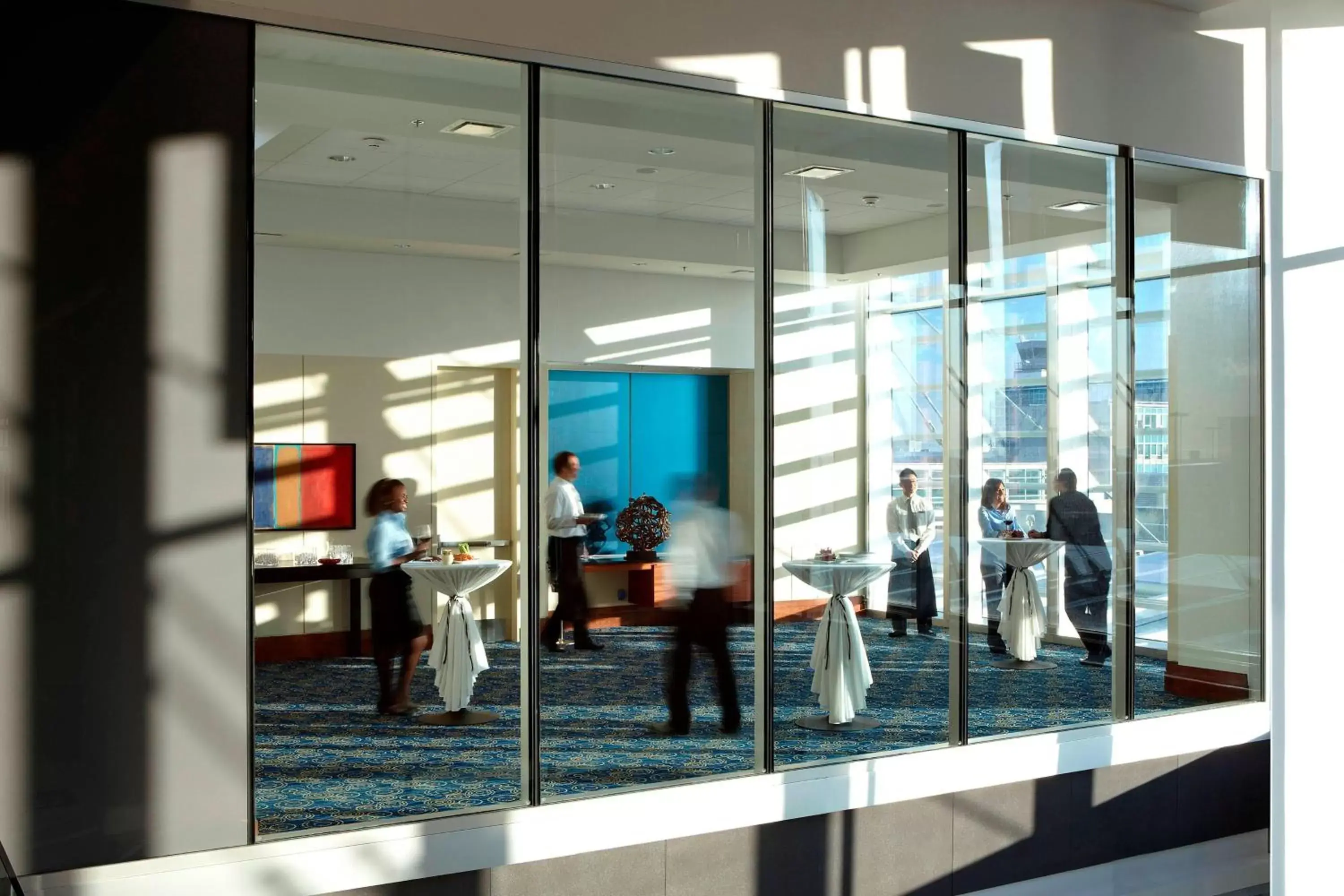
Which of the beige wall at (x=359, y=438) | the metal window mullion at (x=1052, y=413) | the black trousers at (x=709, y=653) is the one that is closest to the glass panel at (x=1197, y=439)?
the metal window mullion at (x=1052, y=413)

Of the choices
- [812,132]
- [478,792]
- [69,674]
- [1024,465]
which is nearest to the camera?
[69,674]

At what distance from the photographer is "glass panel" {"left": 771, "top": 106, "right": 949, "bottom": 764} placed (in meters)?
5.73

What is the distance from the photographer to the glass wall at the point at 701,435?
462cm

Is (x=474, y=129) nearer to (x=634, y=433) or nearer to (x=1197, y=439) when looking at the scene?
(x=634, y=433)

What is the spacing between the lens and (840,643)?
591cm

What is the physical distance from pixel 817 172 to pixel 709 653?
2.30 m

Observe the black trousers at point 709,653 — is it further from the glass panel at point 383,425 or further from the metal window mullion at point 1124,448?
the metal window mullion at point 1124,448

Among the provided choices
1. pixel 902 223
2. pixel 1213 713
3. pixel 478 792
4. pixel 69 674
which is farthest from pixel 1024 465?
pixel 69 674

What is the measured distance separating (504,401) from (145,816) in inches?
79.5

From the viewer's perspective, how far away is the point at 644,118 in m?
5.32

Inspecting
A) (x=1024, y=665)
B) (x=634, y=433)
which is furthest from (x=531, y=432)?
(x=1024, y=665)

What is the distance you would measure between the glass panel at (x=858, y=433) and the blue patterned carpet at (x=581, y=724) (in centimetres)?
2

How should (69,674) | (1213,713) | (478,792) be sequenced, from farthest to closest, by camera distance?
(1213,713), (478,792), (69,674)

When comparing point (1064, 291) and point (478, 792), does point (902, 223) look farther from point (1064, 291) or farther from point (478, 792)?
point (478, 792)
